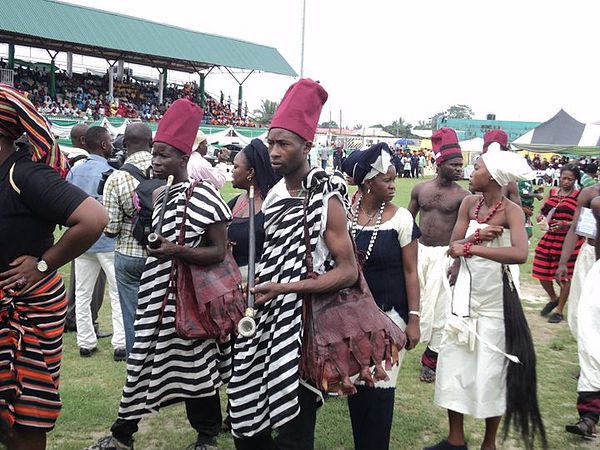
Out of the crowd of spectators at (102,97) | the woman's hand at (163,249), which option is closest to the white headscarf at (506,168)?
the woman's hand at (163,249)

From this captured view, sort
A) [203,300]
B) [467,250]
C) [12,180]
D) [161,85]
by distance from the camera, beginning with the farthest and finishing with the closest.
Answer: [161,85] < [467,250] < [203,300] < [12,180]

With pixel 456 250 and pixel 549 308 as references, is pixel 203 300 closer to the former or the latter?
pixel 456 250

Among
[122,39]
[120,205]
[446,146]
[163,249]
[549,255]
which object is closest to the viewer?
[163,249]

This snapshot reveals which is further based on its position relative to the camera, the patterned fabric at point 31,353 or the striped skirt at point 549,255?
the striped skirt at point 549,255

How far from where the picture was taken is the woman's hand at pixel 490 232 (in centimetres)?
386

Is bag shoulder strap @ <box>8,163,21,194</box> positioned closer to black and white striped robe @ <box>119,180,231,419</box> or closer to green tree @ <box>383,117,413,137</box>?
black and white striped robe @ <box>119,180,231,419</box>

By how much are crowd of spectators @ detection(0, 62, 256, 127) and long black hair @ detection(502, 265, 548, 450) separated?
1138 inches

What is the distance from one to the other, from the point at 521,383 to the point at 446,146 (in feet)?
8.73

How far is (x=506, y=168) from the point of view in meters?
3.87

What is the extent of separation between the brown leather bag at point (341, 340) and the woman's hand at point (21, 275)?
4.18ft

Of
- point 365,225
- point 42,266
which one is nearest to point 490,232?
point 365,225

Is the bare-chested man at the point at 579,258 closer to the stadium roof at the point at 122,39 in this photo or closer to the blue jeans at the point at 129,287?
the blue jeans at the point at 129,287

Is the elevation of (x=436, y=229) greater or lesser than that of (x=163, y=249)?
lesser

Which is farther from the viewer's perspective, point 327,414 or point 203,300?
point 327,414
